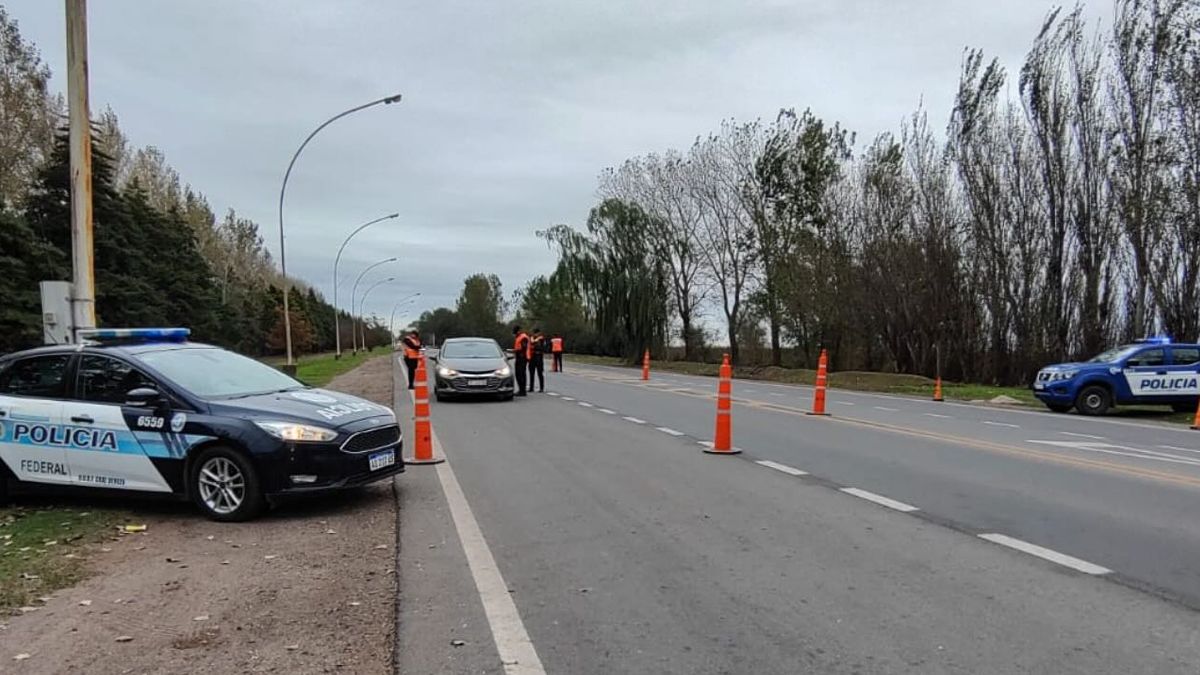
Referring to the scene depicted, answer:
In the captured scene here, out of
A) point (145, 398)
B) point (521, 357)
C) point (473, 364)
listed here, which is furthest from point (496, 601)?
point (521, 357)

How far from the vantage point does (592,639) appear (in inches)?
169

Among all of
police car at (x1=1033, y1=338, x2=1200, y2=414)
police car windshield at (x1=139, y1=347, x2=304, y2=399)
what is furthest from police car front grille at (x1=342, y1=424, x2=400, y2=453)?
police car at (x1=1033, y1=338, x2=1200, y2=414)

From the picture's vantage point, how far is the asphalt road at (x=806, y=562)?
13.5 feet

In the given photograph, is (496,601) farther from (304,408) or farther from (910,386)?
(910,386)

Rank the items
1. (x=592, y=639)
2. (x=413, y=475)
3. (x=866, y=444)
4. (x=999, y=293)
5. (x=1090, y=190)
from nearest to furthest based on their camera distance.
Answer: (x=592, y=639)
(x=413, y=475)
(x=866, y=444)
(x=1090, y=190)
(x=999, y=293)

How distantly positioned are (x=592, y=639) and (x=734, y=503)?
3600 mm

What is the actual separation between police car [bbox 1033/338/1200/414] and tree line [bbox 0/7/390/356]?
3099 cm

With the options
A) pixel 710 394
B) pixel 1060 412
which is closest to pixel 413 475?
pixel 710 394

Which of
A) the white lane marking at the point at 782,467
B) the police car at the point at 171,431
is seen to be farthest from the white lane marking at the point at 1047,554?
the police car at the point at 171,431

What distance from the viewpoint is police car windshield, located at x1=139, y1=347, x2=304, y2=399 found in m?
7.45

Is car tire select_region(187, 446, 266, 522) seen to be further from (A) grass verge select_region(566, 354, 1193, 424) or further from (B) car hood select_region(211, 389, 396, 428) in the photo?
(A) grass verge select_region(566, 354, 1193, 424)

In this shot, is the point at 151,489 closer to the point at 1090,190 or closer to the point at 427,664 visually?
the point at 427,664

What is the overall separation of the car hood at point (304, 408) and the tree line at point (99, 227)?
25718 mm

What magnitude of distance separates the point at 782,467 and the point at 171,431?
6.44m
